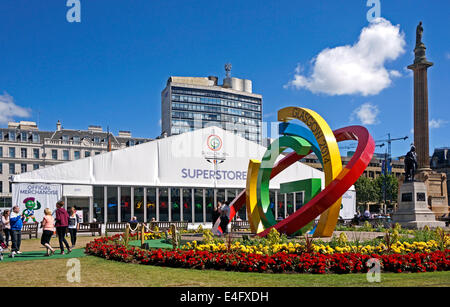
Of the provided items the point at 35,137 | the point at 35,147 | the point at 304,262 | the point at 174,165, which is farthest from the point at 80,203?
the point at 35,137

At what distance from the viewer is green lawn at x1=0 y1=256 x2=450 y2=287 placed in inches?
385

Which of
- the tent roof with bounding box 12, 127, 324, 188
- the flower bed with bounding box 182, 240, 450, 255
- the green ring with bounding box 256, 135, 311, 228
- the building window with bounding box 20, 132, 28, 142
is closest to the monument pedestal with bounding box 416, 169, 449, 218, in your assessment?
the tent roof with bounding box 12, 127, 324, 188

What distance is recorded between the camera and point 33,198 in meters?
29.8

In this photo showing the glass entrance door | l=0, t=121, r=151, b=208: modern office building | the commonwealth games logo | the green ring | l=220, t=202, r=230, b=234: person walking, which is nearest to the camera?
the green ring

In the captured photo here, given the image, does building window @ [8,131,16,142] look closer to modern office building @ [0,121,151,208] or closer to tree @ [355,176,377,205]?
modern office building @ [0,121,151,208]

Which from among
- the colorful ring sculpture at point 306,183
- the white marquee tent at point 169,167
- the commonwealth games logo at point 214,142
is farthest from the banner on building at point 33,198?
the colorful ring sculpture at point 306,183

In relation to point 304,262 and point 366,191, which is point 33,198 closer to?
point 304,262

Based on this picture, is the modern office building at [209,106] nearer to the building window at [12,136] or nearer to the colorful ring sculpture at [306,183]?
the building window at [12,136]

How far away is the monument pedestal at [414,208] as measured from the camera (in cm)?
2748

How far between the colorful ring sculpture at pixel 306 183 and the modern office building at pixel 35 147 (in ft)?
220

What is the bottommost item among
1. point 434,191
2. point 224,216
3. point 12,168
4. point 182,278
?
point 182,278

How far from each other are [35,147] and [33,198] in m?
56.5

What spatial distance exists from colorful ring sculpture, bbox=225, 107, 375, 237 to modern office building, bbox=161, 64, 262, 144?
10313 cm
